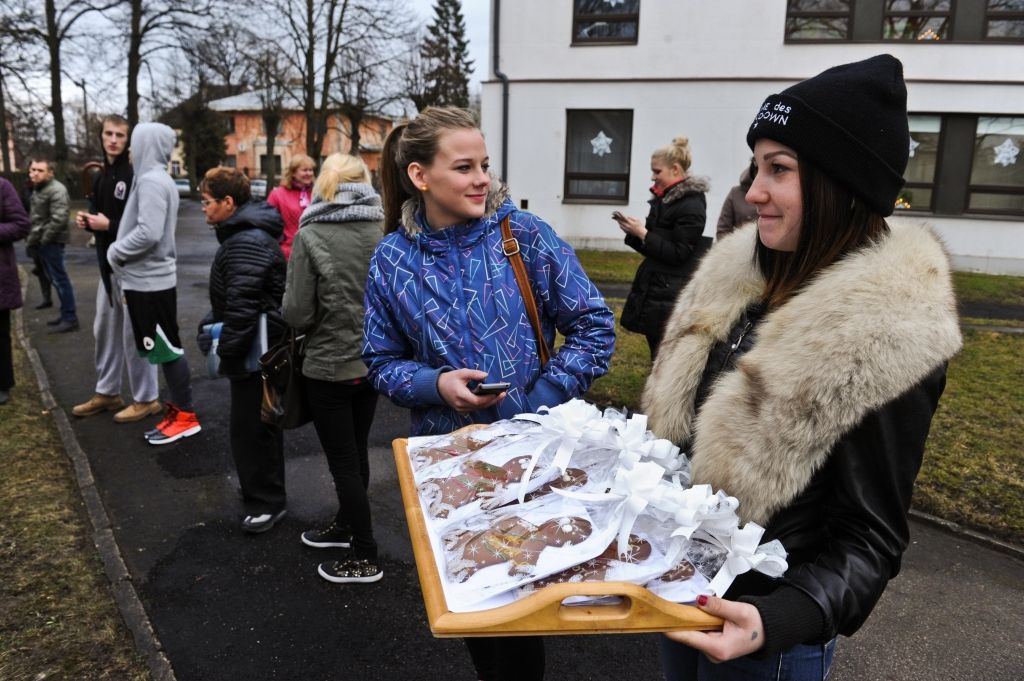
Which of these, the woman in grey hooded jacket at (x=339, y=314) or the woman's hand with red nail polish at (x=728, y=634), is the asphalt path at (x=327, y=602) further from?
the woman's hand with red nail polish at (x=728, y=634)

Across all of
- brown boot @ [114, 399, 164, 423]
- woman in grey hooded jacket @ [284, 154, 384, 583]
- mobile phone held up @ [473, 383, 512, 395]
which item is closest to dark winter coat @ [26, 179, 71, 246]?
brown boot @ [114, 399, 164, 423]

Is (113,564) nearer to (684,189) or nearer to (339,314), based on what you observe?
(339,314)

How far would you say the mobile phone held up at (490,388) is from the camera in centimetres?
200

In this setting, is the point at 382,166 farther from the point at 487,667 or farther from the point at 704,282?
the point at 487,667

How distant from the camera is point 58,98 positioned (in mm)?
26891

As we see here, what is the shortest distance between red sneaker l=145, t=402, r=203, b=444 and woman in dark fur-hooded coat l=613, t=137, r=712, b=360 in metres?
3.56

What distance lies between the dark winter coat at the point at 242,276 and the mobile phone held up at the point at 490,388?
7.28 feet

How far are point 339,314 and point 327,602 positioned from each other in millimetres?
1389

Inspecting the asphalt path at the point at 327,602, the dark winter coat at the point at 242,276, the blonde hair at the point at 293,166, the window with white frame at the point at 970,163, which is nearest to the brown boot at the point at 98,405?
the asphalt path at the point at 327,602

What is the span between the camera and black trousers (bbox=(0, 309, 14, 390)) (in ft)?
19.7

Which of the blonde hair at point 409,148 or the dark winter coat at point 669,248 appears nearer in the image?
the blonde hair at point 409,148

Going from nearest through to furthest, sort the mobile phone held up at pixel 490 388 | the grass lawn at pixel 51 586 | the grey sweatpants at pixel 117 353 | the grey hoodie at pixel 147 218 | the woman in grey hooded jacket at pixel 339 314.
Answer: the mobile phone held up at pixel 490 388 < the grass lawn at pixel 51 586 < the woman in grey hooded jacket at pixel 339 314 < the grey hoodie at pixel 147 218 < the grey sweatpants at pixel 117 353

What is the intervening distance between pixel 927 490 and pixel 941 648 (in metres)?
1.51

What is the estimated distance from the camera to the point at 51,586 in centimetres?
339
